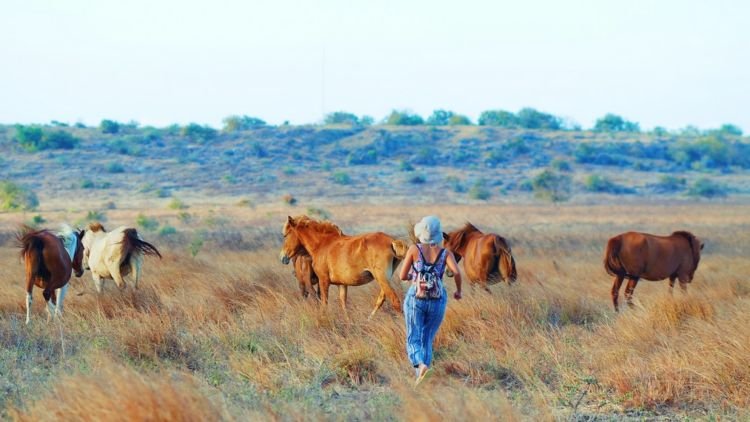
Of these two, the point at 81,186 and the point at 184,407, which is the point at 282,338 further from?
the point at 81,186

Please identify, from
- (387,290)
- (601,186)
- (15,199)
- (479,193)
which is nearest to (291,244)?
(387,290)

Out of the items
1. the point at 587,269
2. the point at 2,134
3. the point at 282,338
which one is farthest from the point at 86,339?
the point at 2,134

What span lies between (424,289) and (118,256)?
20.9ft

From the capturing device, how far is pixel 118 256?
12.9 metres

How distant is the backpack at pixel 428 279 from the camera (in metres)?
7.87

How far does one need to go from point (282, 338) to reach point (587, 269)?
9.27 meters

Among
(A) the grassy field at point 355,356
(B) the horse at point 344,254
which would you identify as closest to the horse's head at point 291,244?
(B) the horse at point 344,254

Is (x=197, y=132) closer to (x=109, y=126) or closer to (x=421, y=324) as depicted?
(x=109, y=126)

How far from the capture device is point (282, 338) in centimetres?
959

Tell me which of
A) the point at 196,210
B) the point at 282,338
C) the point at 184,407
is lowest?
the point at 196,210

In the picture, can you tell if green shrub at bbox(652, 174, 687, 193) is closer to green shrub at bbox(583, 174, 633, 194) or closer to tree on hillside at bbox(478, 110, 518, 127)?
green shrub at bbox(583, 174, 633, 194)

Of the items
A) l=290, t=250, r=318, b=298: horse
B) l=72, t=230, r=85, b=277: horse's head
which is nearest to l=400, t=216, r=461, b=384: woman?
l=290, t=250, r=318, b=298: horse

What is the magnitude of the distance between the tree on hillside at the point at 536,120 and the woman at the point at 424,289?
84.1 meters

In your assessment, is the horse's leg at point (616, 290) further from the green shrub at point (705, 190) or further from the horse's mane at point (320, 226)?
the green shrub at point (705, 190)
